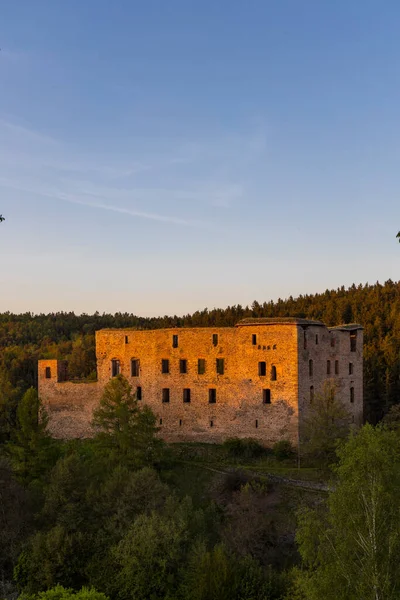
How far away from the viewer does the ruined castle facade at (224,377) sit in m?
41.2

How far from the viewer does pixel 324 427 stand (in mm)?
38312

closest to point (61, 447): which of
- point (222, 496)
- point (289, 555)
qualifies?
point (222, 496)

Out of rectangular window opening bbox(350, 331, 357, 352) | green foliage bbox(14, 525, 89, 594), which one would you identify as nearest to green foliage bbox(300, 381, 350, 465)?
rectangular window opening bbox(350, 331, 357, 352)

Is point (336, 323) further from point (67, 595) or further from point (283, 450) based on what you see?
point (67, 595)

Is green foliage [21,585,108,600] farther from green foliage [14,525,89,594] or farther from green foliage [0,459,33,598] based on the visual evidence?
green foliage [0,459,33,598]

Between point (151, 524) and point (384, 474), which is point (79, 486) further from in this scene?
point (384, 474)

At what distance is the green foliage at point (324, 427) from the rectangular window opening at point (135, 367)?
11280mm

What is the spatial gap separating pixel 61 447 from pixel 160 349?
841cm

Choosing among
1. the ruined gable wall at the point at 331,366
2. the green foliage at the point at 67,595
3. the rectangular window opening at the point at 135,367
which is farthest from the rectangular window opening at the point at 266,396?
the green foliage at the point at 67,595

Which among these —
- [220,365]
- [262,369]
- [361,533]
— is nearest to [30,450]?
[220,365]

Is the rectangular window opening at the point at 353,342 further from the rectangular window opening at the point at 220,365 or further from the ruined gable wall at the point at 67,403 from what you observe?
the ruined gable wall at the point at 67,403

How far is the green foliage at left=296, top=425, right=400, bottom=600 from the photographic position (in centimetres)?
1755

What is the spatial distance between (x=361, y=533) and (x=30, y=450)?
24625 mm

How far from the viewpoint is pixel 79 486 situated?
3422 cm
